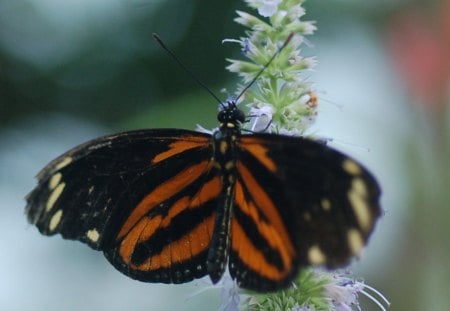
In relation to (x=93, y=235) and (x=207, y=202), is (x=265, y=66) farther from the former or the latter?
(x=93, y=235)

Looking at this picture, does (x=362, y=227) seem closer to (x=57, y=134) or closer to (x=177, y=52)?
(x=177, y=52)

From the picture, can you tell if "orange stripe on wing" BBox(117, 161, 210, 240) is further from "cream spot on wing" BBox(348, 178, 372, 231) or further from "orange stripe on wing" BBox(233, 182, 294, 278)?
"cream spot on wing" BBox(348, 178, 372, 231)

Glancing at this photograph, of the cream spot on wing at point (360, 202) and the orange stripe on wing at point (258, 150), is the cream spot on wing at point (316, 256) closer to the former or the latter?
the cream spot on wing at point (360, 202)

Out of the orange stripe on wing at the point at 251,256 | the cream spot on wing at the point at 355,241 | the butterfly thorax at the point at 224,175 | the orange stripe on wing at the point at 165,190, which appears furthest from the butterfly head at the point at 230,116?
the cream spot on wing at the point at 355,241

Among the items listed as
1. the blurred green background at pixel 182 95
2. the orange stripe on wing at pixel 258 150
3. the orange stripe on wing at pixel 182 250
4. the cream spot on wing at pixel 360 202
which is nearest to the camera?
the cream spot on wing at pixel 360 202

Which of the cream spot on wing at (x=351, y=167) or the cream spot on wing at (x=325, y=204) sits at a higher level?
the cream spot on wing at (x=351, y=167)

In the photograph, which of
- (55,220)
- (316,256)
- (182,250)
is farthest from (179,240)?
(316,256)

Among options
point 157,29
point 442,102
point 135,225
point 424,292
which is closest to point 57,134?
point 157,29
